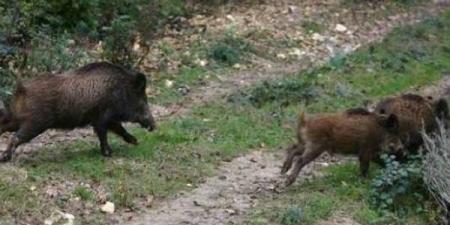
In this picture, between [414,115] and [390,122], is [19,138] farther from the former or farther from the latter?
[414,115]

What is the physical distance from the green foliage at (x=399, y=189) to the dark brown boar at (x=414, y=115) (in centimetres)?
70

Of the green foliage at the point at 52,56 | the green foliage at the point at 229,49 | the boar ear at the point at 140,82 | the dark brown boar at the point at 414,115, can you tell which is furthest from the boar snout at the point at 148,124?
the green foliage at the point at 229,49

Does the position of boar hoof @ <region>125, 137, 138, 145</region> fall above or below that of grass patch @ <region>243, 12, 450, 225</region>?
above

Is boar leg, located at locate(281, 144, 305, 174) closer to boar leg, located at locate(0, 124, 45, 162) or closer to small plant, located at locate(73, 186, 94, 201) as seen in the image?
small plant, located at locate(73, 186, 94, 201)

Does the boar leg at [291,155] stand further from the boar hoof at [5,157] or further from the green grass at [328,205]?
the boar hoof at [5,157]

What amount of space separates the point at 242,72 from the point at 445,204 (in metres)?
6.30

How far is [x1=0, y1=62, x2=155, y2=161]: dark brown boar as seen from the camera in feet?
31.0

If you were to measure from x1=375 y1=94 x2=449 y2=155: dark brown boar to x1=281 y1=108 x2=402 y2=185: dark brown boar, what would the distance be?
0.30 metres

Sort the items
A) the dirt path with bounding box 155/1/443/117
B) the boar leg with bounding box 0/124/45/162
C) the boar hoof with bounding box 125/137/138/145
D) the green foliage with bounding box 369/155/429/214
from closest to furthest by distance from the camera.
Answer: the green foliage with bounding box 369/155/429/214 → the boar leg with bounding box 0/124/45/162 → the boar hoof with bounding box 125/137/138/145 → the dirt path with bounding box 155/1/443/117

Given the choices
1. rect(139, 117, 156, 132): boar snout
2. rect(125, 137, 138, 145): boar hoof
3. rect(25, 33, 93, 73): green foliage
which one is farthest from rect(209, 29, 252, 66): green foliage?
rect(125, 137, 138, 145): boar hoof

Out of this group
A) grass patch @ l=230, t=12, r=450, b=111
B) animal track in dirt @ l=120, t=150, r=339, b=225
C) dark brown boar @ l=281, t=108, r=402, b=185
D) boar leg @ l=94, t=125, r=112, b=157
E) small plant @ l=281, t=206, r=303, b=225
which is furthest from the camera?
grass patch @ l=230, t=12, r=450, b=111

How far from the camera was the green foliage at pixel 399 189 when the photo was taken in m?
9.10

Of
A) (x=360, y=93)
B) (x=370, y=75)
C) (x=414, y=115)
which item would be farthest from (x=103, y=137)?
(x=370, y=75)

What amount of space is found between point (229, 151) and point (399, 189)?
90.2 inches
